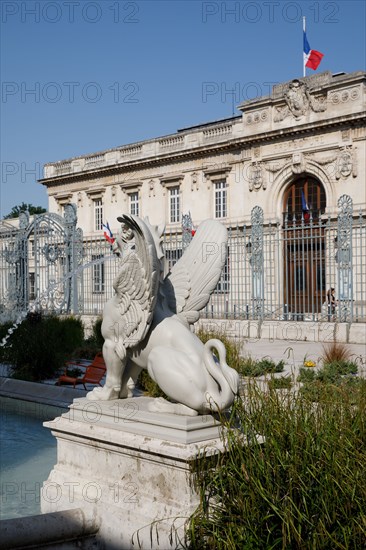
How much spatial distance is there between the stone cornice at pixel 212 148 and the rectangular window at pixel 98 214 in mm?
1589

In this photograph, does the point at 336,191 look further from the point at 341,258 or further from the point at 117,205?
the point at 117,205

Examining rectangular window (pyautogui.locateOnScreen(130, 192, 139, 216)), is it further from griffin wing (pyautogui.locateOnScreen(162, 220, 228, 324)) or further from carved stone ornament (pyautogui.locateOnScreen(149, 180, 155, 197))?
griffin wing (pyautogui.locateOnScreen(162, 220, 228, 324))

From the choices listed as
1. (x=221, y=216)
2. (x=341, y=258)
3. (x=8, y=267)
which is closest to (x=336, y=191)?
(x=221, y=216)

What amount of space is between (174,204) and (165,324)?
106ft

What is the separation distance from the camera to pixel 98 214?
A: 1599 inches

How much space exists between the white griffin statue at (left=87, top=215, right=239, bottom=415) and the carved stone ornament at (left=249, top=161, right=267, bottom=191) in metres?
27.5

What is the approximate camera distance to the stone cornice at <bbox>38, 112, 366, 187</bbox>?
2803 centimetres

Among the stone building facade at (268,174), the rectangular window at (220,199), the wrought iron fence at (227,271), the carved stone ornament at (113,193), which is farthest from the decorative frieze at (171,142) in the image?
the wrought iron fence at (227,271)

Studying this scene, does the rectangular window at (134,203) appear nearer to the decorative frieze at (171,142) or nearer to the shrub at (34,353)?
the decorative frieze at (171,142)

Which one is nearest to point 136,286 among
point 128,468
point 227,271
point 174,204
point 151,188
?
point 128,468

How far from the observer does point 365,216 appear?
26219mm

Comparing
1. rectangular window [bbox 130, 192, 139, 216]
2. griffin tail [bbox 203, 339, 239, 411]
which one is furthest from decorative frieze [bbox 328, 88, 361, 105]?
griffin tail [bbox 203, 339, 239, 411]

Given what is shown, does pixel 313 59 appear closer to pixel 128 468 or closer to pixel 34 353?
pixel 34 353

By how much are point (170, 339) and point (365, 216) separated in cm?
2337
